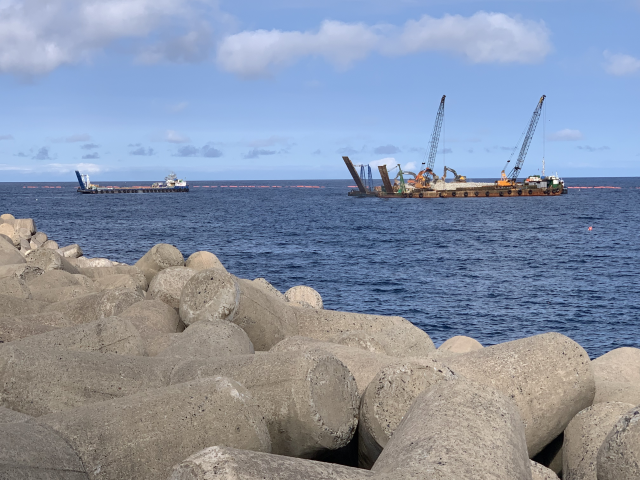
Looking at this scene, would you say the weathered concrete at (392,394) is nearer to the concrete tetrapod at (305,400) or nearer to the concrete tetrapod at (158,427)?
the concrete tetrapod at (305,400)

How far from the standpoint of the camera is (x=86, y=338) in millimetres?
7590

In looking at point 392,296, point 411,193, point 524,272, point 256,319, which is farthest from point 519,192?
point 256,319

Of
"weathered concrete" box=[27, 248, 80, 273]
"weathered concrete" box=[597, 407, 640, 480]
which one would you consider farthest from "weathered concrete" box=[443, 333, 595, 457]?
"weathered concrete" box=[27, 248, 80, 273]

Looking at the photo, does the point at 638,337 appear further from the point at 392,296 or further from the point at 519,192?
the point at 519,192

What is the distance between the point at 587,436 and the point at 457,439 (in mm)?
2661

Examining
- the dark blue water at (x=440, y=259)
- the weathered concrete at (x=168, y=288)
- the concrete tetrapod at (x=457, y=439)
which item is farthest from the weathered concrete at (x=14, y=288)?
the dark blue water at (x=440, y=259)

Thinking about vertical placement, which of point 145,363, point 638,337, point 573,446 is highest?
point 145,363

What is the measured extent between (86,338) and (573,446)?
5.56 meters

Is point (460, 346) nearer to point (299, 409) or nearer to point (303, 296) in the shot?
point (303, 296)

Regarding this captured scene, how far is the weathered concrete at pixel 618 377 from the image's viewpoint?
6992mm

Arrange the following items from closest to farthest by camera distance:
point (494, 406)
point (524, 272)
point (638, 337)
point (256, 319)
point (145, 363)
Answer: point (494, 406) → point (145, 363) → point (256, 319) → point (638, 337) → point (524, 272)

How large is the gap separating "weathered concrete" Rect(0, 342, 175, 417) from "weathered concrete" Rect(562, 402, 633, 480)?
13.3 feet

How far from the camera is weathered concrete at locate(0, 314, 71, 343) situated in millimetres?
8438

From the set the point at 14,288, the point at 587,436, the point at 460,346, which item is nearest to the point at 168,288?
the point at 14,288
